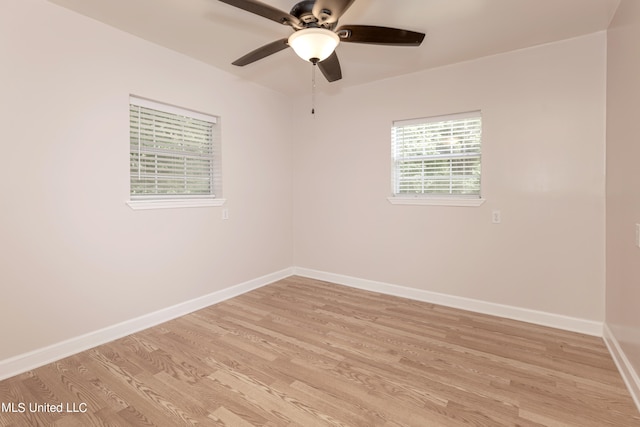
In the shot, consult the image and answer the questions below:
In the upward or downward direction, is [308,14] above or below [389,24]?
below

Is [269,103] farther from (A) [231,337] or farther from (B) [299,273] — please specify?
(A) [231,337]

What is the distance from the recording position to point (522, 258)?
2.96 metres

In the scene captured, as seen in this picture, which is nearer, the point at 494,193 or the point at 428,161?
the point at 494,193

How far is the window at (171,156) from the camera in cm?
285

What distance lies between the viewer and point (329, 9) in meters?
→ 1.71

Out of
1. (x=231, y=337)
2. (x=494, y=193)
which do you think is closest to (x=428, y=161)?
(x=494, y=193)

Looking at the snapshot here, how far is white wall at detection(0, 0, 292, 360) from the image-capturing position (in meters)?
2.10

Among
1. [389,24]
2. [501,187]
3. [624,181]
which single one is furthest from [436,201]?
[389,24]

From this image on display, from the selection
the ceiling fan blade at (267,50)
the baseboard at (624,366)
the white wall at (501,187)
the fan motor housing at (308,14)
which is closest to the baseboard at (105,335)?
the white wall at (501,187)

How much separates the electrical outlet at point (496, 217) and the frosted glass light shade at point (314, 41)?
2.26m

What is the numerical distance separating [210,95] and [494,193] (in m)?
3.13

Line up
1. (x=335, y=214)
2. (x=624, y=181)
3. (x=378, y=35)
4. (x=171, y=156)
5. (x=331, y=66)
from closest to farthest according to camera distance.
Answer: (x=378, y=35), (x=624, y=181), (x=331, y=66), (x=171, y=156), (x=335, y=214)

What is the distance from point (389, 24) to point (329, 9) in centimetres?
99

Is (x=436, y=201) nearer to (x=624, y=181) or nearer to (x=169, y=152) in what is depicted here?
(x=624, y=181)
